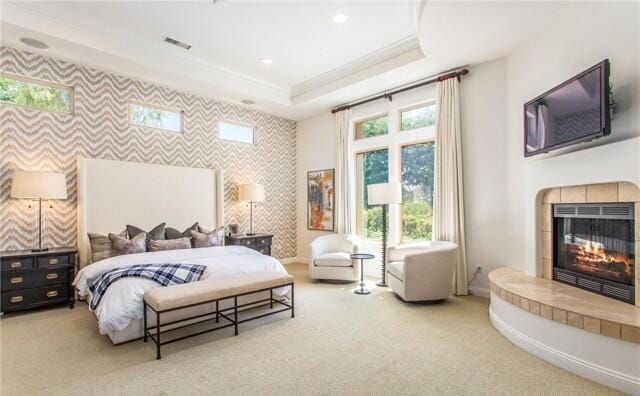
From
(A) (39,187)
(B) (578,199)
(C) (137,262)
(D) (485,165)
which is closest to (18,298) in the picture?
(A) (39,187)

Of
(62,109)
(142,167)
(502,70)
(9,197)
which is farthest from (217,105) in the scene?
(502,70)

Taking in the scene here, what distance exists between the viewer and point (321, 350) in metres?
2.85

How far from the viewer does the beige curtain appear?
451 cm

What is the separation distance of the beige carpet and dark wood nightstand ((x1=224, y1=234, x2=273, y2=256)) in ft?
7.45

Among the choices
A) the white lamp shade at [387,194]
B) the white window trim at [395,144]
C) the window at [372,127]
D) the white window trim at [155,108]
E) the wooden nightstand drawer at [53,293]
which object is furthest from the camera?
the window at [372,127]

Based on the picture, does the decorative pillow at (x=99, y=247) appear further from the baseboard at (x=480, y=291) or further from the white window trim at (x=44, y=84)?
the baseboard at (x=480, y=291)

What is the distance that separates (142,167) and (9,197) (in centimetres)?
155

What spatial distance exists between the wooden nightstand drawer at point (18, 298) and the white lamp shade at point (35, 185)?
1.11m

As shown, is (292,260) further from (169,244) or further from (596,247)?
(596,247)

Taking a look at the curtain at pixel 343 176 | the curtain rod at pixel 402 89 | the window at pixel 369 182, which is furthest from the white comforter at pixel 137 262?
the curtain rod at pixel 402 89

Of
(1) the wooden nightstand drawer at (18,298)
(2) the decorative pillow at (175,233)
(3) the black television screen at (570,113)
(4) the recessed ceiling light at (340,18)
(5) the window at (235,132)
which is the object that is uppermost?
(4) the recessed ceiling light at (340,18)

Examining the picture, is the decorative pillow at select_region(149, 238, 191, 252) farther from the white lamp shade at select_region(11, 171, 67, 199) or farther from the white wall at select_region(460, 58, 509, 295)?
the white wall at select_region(460, 58, 509, 295)

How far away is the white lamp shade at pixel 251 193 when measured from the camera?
231 inches

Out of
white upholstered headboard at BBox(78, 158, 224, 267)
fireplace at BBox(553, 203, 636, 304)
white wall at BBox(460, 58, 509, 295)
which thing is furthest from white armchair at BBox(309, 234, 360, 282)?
fireplace at BBox(553, 203, 636, 304)
